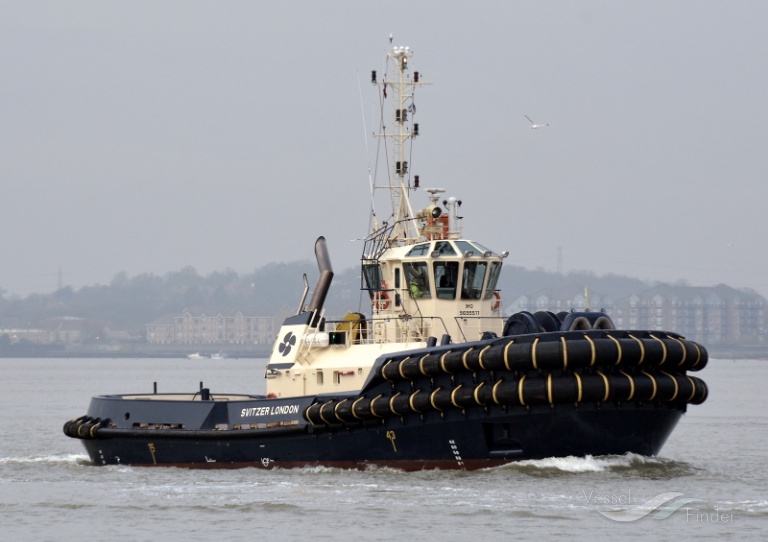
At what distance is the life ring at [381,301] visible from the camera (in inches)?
976

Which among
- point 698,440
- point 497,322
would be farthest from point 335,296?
point 497,322

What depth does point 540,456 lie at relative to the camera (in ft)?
70.6

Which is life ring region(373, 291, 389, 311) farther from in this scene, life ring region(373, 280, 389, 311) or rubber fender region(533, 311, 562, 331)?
rubber fender region(533, 311, 562, 331)

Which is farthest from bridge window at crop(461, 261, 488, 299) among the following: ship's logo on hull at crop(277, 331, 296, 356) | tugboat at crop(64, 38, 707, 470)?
ship's logo on hull at crop(277, 331, 296, 356)

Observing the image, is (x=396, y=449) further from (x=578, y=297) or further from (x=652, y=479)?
(x=578, y=297)

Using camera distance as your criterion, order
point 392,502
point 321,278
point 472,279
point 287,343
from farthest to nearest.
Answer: point 321,278 < point 287,343 < point 472,279 < point 392,502

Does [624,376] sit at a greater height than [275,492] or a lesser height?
greater

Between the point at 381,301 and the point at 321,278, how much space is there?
1.45 m

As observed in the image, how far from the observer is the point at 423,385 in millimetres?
21812

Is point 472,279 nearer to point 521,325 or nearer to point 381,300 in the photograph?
point 381,300

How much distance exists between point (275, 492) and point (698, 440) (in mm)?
15828

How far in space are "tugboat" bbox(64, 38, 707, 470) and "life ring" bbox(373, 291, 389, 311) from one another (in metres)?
0.04

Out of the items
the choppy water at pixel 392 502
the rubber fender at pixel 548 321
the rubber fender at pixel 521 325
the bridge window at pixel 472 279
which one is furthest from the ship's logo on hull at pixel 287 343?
the rubber fender at pixel 548 321

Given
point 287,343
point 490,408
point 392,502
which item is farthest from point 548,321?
point 287,343
